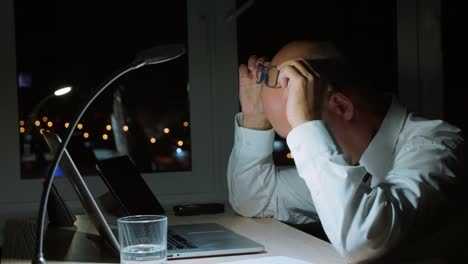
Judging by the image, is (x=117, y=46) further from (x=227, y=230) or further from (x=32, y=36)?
(x=227, y=230)

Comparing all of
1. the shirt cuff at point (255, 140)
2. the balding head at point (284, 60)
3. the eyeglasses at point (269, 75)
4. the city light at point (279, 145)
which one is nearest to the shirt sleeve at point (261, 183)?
the shirt cuff at point (255, 140)

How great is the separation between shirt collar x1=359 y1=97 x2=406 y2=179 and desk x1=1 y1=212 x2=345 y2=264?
0.96 feet

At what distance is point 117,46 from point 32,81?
40 centimetres

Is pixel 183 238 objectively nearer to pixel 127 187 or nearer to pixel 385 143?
pixel 127 187

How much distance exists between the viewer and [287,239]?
1.70m

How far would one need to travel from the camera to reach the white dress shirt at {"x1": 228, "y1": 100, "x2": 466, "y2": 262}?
4.68 feet

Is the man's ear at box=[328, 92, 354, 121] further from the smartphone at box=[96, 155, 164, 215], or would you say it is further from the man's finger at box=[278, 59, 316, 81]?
the smartphone at box=[96, 155, 164, 215]

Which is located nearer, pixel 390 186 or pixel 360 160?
pixel 390 186

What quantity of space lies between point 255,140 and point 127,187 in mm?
483

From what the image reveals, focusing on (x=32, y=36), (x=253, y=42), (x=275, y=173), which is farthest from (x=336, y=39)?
(x=32, y=36)

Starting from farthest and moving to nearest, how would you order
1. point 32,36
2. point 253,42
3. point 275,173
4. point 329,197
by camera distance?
point 253,42 < point 32,36 < point 275,173 < point 329,197

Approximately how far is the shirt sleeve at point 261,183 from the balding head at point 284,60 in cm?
14

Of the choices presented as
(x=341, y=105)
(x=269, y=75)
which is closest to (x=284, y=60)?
(x=269, y=75)

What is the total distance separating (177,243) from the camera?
5.32ft
